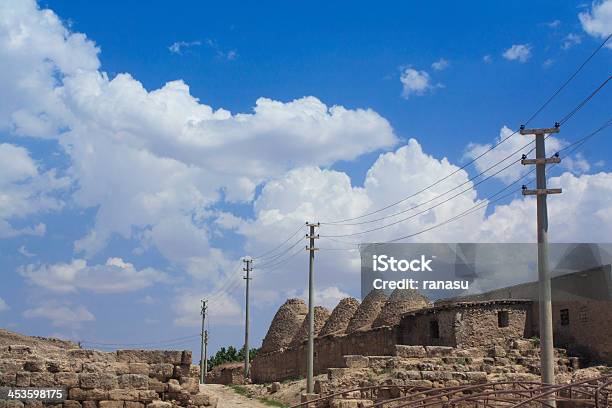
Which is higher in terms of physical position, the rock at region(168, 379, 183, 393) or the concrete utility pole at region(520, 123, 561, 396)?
the concrete utility pole at region(520, 123, 561, 396)

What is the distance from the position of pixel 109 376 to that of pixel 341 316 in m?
28.7

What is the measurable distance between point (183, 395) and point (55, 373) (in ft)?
7.31

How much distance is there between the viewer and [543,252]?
63.9 ft

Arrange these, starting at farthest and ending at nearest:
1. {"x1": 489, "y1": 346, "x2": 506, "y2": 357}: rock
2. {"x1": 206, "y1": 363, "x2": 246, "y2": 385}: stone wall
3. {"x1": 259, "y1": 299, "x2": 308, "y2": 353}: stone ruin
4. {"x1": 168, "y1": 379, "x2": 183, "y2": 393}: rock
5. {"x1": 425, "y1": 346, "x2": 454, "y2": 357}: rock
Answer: {"x1": 259, "y1": 299, "x2": 308, "y2": 353}: stone ruin, {"x1": 206, "y1": 363, "x2": 246, "y2": 385}: stone wall, {"x1": 489, "y1": 346, "x2": 506, "y2": 357}: rock, {"x1": 425, "y1": 346, "x2": 454, "y2": 357}: rock, {"x1": 168, "y1": 379, "x2": 183, "y2": 393}: rock

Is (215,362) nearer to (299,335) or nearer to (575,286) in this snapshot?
(299,335)

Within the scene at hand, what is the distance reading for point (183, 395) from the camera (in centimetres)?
1389

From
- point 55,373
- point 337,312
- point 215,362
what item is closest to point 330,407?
point 55,373

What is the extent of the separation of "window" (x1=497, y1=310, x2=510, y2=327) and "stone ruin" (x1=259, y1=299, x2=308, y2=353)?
54.5ft

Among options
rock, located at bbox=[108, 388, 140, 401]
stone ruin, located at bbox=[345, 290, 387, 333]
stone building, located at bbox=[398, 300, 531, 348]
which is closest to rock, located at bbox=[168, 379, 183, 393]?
rock, located at bbox=[108, 388, 140, 401]

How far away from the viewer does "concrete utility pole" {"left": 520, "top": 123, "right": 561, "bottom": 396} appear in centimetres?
1867

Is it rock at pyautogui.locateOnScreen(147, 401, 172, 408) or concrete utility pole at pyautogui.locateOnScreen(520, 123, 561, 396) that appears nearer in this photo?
rock at pyautogui.locateOnScreen(147, 401, 172, 408)

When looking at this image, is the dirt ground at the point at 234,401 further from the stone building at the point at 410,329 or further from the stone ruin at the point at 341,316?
the stone ruin at the point at 341,316

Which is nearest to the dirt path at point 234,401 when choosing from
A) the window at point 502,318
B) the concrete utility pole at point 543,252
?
the window at point 502,318

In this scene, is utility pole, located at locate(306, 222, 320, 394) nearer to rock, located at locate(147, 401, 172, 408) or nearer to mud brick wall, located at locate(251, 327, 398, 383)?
mud brick wall, located at locate(251, 327, 398, 383)
